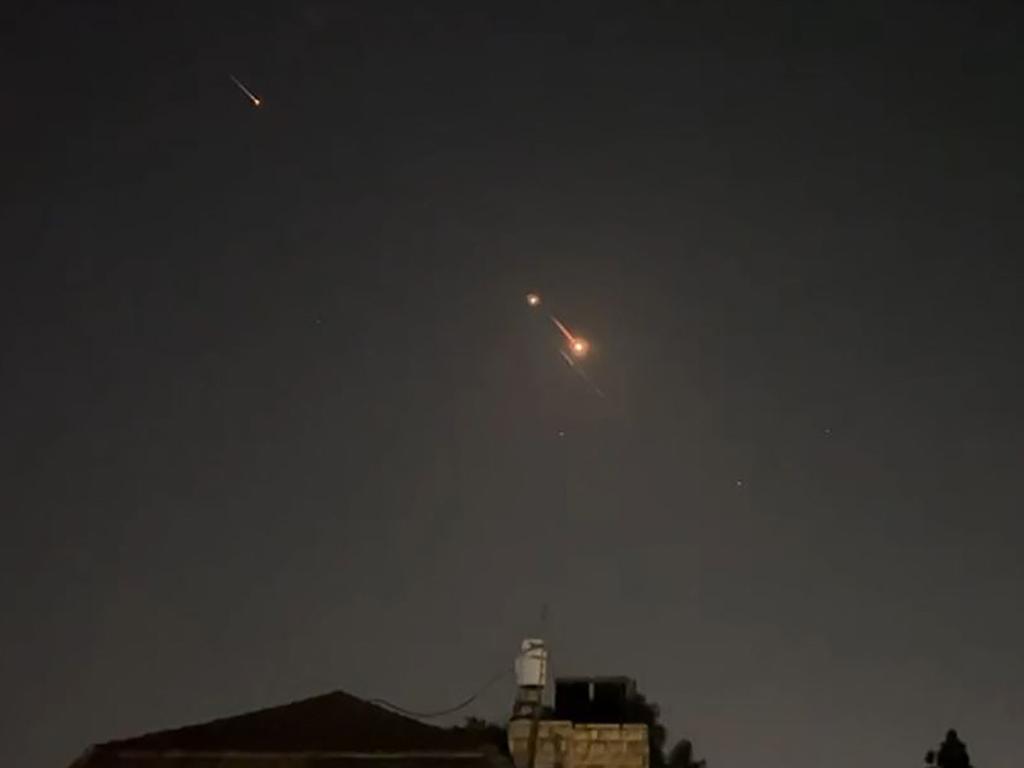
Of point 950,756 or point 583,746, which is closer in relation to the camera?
point 583,746

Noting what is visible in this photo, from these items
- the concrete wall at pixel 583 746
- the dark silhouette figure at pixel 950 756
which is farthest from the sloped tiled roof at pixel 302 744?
the dark silhouette figure at pixel 950 756

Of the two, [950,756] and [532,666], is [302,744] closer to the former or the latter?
[532,666]

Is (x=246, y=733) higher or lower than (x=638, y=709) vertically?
lower

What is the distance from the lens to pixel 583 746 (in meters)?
13.2

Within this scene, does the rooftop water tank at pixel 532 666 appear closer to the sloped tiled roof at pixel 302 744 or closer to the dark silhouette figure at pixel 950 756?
the sloped tiled roof at pixel 302 744

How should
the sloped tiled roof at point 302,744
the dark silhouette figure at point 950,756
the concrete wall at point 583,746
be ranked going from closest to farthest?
the concrete wall at point 583,746 < the sloped tiled roof at point 302,744 < the dark silhouette figure at point 950,756

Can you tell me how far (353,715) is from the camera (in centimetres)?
1481

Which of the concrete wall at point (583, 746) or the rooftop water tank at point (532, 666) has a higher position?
the rooftop water tank at point (532, 666)

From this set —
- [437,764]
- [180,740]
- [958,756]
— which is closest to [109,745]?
[180,740]

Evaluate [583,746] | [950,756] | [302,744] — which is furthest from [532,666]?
[950,756]

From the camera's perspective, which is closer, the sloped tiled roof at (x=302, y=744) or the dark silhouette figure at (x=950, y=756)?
the sloped tiled roof at (x=302, y=744)

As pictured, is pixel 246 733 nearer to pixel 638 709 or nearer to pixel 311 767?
pixel 311 767

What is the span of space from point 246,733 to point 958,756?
13.4m

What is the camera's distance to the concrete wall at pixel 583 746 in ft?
43.1
